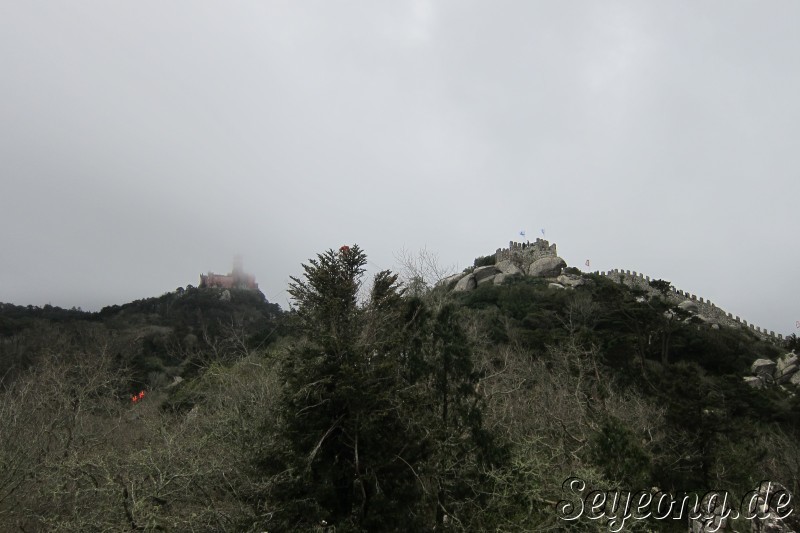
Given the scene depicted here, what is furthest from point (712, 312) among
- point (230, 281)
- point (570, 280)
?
point (230, 281)

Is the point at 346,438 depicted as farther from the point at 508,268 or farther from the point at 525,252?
the point at 525,252

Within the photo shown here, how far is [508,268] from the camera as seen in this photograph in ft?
157

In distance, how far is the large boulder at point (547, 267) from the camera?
4769cm

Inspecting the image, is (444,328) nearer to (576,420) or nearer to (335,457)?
(335,457)

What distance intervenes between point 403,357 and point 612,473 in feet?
12.7

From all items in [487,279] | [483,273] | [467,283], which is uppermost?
[483,273]

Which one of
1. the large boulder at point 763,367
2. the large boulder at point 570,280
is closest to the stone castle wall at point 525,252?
the large boulder at point 570,280

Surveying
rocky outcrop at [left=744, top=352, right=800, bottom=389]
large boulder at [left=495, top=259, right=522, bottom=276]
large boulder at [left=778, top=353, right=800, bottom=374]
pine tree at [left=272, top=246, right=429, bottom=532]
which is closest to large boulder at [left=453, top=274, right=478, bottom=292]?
large boulder at [left=495, top=259, right=522, bottom=276]

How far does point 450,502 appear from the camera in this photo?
7262 millimetres

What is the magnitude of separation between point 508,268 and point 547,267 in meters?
3.84

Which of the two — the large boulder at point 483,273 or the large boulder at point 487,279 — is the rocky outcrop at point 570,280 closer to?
the large boulder at point 487,279

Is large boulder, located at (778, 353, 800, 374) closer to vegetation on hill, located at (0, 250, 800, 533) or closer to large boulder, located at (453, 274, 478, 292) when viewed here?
vegetation on hill, located at (0, 250, 800, 533)

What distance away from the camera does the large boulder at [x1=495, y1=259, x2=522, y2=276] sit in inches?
1847

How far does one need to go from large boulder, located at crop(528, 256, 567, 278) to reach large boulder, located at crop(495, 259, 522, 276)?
1.43 meters
